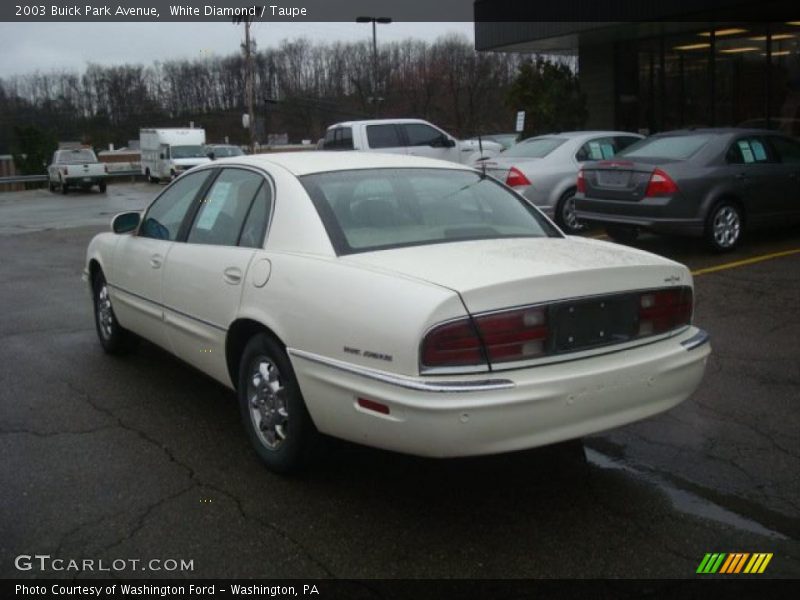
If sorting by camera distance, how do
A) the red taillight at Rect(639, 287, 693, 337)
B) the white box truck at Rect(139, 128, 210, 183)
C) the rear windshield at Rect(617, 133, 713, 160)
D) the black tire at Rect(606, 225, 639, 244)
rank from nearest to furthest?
the red taillight at Rect(639, 287, 693, 337) → the rear windshield at Rect(617, 133, 713, 160) → the black tire at Rect(606, 225, 639, 244) → the white box truck at Rect(139, 128, 210, 183)

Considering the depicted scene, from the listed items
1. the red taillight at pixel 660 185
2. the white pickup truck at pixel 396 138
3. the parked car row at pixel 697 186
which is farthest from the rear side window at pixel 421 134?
the red taillight at pixel 660 185

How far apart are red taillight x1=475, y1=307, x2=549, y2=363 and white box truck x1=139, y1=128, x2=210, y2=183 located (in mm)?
33716

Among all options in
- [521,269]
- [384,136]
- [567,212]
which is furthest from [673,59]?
[521,269]

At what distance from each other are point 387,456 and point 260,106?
234 ft

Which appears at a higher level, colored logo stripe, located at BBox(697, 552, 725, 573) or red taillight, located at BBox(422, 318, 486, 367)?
red taillight, located at BBox(422, 318, 486, 367)

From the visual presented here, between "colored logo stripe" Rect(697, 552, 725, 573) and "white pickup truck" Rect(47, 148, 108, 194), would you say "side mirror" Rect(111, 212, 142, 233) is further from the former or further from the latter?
"white pickup truck" Rect(47, 148, 108, 194)

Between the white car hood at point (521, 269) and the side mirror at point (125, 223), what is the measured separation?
2.64 m

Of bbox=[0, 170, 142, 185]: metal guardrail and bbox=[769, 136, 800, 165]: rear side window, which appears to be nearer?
bbox=[769, 136, 800, 165]: rear side window

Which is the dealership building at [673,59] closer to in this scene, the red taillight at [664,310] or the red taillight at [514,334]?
the red taillight at [664,310]

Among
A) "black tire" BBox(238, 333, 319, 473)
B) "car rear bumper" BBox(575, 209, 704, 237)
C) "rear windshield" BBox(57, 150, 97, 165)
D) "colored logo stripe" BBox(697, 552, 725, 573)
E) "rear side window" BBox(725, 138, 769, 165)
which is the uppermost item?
"rear windshield" BBox(57, 150, 97, 165)

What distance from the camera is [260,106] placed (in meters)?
72.3

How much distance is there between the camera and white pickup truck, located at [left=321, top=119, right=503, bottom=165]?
54.2ft

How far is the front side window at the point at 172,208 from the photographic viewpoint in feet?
17.0

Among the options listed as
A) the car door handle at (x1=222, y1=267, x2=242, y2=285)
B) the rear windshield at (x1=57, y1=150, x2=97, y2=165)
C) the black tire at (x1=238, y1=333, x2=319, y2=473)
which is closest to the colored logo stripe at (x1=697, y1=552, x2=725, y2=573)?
the black tire at (x1=238, y1=333, x2=319, y2=473)
